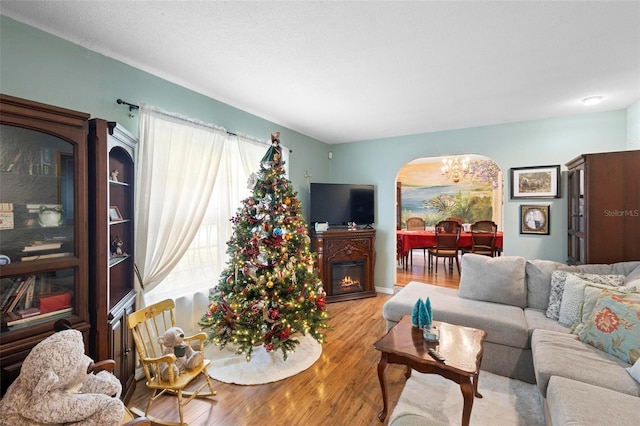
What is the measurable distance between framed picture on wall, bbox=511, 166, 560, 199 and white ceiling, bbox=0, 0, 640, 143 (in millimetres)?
784

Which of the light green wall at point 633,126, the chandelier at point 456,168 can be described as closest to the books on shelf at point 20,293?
the light green wall at point 633,126

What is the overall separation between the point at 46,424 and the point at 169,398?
1038 millimetres

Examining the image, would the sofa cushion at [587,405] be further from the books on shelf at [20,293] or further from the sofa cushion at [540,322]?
the books on shelf at [20,293]

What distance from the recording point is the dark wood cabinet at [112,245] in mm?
1655

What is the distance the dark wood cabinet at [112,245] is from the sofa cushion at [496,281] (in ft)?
9.96

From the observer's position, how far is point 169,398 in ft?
6.81

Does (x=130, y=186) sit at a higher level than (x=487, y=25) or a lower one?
lower

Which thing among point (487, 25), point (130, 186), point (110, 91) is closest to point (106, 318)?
point (130, 186)

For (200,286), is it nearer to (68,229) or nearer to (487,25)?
(68,229)

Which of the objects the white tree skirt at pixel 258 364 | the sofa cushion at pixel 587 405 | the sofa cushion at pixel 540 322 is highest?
the sofa cushion at pixel 540 322

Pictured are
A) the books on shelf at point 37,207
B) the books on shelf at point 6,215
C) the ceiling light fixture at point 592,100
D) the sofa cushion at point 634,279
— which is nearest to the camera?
the books on shelf at point 6,215

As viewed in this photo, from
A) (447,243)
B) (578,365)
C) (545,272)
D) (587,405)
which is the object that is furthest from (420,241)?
(587,405)

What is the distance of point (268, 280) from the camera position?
2447mm

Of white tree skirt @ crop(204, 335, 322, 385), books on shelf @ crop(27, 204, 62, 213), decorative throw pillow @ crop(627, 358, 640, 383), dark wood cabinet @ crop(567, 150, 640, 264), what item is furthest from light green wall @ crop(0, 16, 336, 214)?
decorative throw pillow @ crop(627, 358, 640, 383)
